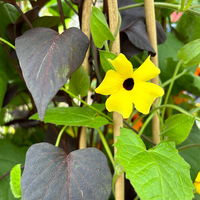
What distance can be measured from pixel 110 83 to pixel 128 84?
0.03 meters

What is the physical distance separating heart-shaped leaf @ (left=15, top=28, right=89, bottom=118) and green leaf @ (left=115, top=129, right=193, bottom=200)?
0.35ft

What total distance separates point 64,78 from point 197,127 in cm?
38

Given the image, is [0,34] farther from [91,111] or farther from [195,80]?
[195,80]

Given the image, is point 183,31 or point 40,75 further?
point 183,31

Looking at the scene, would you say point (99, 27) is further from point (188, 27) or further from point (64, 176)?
point (188, 27)

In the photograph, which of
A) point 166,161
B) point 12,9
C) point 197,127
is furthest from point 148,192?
point 12,9

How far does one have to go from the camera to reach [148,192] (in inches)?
15.8

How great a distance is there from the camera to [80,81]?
548 millimetres

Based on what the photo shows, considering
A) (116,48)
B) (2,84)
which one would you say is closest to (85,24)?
(116,48)

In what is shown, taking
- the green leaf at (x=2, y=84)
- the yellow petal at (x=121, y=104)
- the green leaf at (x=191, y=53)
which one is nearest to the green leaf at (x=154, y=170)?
the yellow petal at (x=121, y=104)

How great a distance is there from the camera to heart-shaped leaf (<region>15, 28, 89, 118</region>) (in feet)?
1.34

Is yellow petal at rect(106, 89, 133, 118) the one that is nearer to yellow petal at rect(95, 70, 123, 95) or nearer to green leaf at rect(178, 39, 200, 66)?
yellow petal at rect(95, 70, 123, 95)

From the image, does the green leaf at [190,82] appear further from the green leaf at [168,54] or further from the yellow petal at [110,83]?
the yellow petal at [110,83]

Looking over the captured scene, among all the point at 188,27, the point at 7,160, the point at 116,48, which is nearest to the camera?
the point at 116,48
